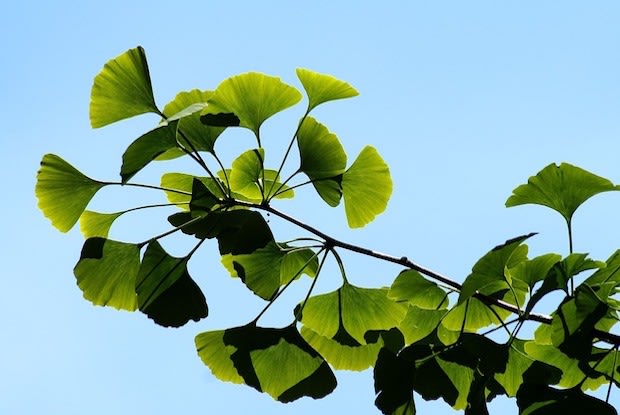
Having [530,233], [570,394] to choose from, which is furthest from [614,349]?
[530,233]

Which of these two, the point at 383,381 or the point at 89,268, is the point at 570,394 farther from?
the point at 89,268

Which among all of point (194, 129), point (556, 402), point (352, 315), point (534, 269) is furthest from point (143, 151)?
point (556, 402)

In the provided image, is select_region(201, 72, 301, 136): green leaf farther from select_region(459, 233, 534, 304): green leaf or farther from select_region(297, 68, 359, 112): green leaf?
select_region(459, 233, 534, 304): green leaf

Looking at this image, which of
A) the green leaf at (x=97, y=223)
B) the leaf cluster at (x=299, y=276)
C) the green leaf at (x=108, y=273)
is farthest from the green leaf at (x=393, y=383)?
the green leaf at (x=97, y=223)

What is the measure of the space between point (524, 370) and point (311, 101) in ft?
2.09

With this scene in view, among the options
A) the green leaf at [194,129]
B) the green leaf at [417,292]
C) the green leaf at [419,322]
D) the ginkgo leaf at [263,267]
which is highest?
the green leaf at [194,129]

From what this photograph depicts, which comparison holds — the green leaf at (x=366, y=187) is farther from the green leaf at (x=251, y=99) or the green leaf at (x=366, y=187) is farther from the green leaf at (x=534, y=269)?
the green leaf at (x=534, y=269)

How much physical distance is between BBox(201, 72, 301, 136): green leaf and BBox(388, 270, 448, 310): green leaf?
0.42 metres

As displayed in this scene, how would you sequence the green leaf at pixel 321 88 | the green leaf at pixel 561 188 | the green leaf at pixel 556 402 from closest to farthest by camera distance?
the green leaf at pixel 556 402 → the green leaf at pixel 561 188 → the green leaf at pixel 321 88

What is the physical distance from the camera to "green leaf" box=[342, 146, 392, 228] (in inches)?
59.1

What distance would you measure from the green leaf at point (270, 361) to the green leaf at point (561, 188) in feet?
1.55

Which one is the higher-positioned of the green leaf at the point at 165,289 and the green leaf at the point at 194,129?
the green leaf at the point at 194,129

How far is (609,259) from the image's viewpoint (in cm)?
115

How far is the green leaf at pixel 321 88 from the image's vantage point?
1.45 m
